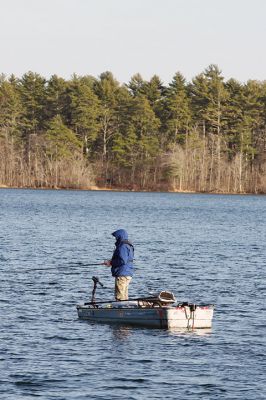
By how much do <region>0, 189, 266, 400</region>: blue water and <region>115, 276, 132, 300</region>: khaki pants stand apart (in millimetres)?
1266

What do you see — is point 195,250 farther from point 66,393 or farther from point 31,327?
point 66,393

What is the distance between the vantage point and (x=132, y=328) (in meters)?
28.7

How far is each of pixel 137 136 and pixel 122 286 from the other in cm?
12656

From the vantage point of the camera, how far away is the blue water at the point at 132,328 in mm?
22156

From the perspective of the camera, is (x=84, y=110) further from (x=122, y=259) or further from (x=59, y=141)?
(x=122, y=259)

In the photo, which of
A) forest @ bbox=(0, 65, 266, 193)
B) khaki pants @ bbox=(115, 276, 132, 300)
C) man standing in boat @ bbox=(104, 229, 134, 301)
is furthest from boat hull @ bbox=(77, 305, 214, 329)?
forest @ bbox=(0, 65, 266, 193)

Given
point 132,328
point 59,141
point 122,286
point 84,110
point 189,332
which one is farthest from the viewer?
point 84,110

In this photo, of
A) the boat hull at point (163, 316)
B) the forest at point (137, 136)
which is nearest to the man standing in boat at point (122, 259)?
the boat hull at point (163, 316)

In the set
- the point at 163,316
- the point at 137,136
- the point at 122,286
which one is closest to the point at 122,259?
the point at 122,286

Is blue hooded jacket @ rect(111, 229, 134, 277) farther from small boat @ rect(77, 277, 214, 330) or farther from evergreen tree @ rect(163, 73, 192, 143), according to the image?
evergreen tree @ rect(163, 73, 192, 143)

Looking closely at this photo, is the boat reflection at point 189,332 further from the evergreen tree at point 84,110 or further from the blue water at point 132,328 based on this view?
the evergreen tree at point 84,110

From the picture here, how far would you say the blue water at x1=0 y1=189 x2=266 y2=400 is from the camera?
22.2 meters

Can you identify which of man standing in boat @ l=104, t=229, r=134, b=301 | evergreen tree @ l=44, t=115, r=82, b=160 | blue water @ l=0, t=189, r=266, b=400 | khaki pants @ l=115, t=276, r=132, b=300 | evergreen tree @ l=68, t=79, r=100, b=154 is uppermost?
evergreen tree @ l=68, t=79, r=100, b=154

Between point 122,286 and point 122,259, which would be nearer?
point 122,259
